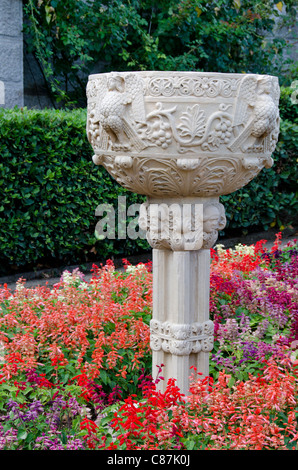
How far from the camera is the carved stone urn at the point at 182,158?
272 cm

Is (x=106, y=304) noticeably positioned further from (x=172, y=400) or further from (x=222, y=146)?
(x=222, y=146)

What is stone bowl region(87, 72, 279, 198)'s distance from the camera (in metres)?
2.71

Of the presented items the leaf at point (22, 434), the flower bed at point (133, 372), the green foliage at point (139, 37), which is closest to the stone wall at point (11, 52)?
the green foliage at point (139, 37)

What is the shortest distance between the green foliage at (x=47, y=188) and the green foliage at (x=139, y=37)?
164 centimetres

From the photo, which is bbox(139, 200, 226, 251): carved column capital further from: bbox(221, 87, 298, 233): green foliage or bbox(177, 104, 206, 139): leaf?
bbox(221, 87, 298, 233): green foliage

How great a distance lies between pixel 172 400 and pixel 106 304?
1289mm

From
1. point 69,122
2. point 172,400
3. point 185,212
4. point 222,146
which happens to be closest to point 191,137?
point 222,146

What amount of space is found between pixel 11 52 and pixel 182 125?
4.97m

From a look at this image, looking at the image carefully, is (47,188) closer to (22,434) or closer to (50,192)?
(50,192)

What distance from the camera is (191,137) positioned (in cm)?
273

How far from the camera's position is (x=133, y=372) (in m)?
3.42

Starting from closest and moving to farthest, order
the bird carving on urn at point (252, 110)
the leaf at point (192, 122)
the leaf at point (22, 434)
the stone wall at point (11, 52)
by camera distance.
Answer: the leaf at point (22, 434) < the leaf at point (192, 122) < the bird carving on urn at point (252, 110) < the stone wall at point (11, 52)

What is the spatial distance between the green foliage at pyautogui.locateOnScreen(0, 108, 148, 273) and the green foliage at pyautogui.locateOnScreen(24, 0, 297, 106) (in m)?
1.64

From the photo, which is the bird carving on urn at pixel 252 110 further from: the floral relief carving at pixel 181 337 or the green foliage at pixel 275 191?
the green foliage at pixel 275 191
